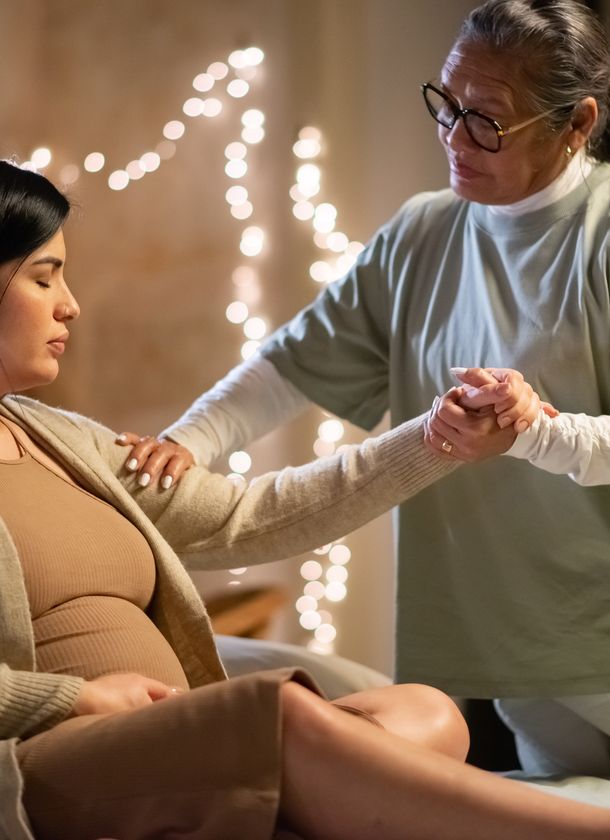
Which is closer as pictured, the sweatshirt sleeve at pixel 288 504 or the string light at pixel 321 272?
the sweatshirt sleeve at pixel 288 504

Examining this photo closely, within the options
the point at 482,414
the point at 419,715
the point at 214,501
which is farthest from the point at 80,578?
the point at 482,414

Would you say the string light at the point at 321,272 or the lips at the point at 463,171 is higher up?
the lips at the point at 463,171

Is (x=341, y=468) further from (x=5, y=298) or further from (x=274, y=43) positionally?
(x=274, y=43)

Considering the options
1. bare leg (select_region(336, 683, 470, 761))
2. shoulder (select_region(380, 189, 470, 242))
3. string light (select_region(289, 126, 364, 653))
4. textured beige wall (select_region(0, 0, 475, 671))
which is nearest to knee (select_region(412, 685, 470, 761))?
bare leg (select_region(336, 683, 470, 761))

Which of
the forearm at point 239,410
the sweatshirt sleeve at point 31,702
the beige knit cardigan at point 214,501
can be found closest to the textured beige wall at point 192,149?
the forearm at point 239,410

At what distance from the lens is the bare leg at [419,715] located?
1371 mm

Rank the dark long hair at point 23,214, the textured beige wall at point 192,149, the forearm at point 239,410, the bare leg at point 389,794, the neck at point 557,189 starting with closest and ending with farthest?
the bare leg at point 389,794, the dark long hair at point 23,214, the neck at point 557,189, the forearm at point 239,410, the textured beige wall at point 192,149

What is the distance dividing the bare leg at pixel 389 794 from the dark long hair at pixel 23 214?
0.71 m

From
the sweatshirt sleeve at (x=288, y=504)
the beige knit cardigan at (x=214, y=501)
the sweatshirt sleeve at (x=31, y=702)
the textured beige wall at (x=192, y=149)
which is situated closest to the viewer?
the sweatshirt sleeve at (x=31, y=702)

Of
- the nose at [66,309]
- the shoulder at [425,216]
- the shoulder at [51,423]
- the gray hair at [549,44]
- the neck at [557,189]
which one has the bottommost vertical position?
the shoulder at [51,423]

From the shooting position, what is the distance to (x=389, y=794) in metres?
1.14

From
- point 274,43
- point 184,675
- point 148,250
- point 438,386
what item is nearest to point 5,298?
point 184,675

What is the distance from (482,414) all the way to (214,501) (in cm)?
44

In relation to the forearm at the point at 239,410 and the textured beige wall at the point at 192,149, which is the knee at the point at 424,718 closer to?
the forearm at the point at 239,410
